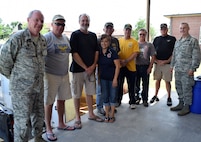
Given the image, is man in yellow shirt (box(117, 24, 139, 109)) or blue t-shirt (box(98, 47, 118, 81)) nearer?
blue t-shirt (box(98, 47, 118, 81))

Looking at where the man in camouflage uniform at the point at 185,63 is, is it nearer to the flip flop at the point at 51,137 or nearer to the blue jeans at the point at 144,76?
the blue jeans at the point at 144,76

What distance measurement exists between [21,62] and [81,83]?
1146 millimetres

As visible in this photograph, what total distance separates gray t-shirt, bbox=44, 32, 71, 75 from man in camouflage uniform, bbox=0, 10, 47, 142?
0.32 meters

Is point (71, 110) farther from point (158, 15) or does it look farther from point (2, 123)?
point (158, 15)

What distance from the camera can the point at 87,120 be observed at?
3369 millimetres

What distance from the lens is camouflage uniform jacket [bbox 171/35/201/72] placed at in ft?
11.1

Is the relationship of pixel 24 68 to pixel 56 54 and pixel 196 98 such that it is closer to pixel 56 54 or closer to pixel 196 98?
pixel 56 54

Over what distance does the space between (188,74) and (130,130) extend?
4.49 ft

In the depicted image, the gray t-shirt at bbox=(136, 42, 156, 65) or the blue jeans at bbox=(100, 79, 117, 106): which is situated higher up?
the gray t-shirt at bbox=(136, 42, 156, 65)

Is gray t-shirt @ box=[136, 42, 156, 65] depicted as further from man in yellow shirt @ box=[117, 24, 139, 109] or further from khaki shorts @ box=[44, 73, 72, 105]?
khaki shorts @ box=[44, 73, 72, 105]

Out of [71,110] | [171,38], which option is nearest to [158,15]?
[171,38]

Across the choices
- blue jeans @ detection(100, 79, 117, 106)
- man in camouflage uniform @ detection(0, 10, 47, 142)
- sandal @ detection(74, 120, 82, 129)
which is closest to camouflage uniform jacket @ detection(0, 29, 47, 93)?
man in camouflage uniform @ detection(0, 10, 47, 142)

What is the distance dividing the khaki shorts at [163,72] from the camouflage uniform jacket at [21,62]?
2615mm

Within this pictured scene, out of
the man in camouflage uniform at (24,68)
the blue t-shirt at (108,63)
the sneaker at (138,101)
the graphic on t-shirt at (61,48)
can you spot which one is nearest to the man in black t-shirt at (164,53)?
the sneaker at (138,101)
